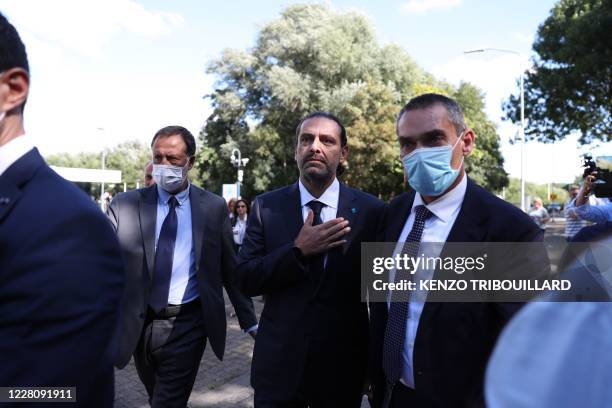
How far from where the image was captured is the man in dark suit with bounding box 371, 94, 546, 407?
6.38 feet

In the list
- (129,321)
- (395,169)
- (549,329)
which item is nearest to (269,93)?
(395,169)

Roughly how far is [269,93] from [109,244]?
3585 centimetres

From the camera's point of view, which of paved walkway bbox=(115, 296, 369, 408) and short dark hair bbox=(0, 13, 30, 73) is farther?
paved walkway bbox=(115, 296, 369, 408)

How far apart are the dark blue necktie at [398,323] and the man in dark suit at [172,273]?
5.39 ft

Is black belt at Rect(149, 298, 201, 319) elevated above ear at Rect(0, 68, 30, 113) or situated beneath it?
situated beneath

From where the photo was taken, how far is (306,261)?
8.29ft

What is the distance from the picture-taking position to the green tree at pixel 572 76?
56.5 ft

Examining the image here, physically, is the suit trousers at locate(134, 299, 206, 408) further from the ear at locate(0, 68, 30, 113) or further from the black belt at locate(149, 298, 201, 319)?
the ear at locate(0, 68, 30, 113)

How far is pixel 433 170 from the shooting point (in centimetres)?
229

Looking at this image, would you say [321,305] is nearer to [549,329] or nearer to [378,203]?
[378,203]

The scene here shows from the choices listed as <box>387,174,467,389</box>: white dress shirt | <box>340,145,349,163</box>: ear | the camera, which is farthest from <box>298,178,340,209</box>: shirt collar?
the camera

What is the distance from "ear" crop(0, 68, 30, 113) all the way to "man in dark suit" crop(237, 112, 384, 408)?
1394 mm

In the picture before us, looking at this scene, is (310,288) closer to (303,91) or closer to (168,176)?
(168,176)

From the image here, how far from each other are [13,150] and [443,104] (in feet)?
5.55
